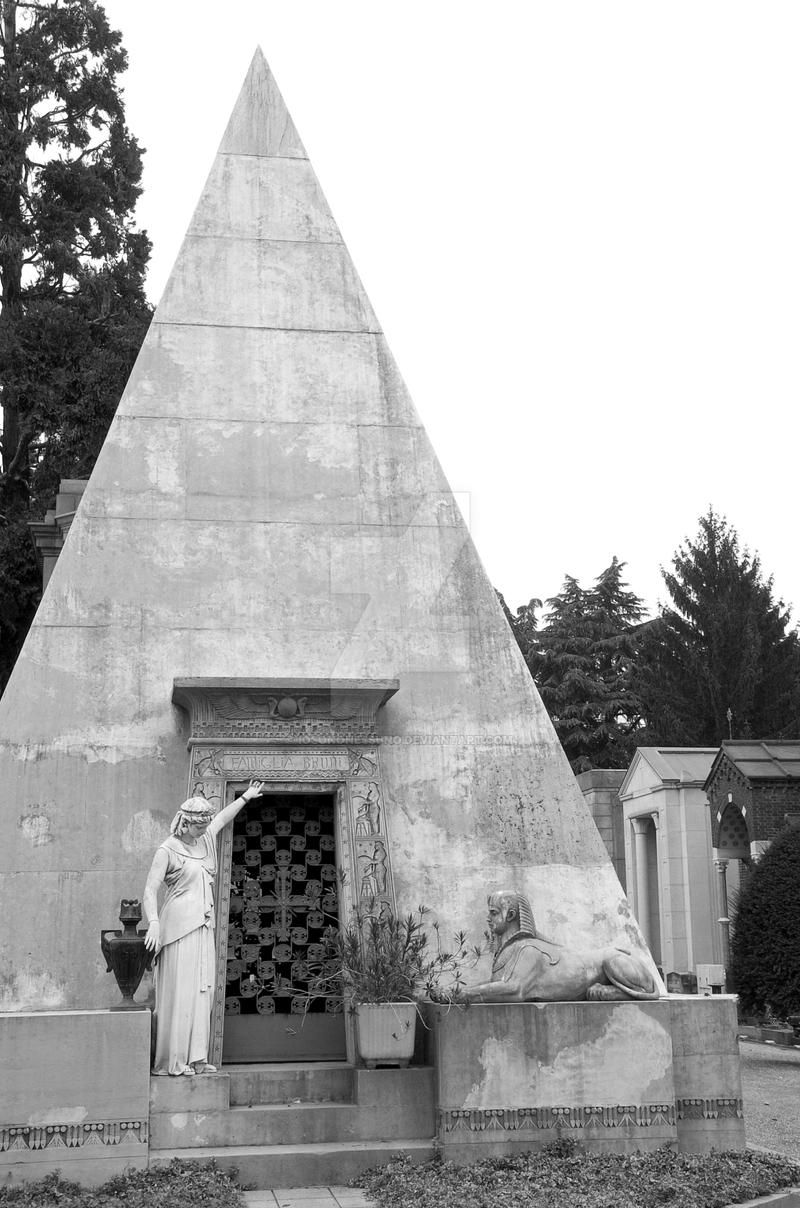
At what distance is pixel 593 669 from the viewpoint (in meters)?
48.0

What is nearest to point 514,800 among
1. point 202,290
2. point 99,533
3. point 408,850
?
point 408,850

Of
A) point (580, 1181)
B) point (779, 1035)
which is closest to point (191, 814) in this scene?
point (580, 1181)

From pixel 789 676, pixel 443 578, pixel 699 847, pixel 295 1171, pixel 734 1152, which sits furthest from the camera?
pixel 789 676

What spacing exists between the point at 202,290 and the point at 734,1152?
8047 millimetres

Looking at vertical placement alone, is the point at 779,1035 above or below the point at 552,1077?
below

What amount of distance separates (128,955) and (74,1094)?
895 millimetres

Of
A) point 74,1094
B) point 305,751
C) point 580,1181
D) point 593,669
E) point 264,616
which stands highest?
point 593,669

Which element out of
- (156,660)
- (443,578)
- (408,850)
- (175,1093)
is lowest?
(175,1093)

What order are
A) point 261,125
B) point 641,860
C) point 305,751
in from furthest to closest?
point 641,860 → point 261,125 → point 305,751

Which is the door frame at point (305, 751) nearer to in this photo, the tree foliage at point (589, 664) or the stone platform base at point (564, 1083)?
the stone platform base at point (564, 1083)

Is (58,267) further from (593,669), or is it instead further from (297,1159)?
(593,669)

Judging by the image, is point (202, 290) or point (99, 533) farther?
point (202, 290)

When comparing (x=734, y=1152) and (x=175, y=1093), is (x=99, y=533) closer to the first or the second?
(x=175, y=1093)

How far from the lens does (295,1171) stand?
817 cm
